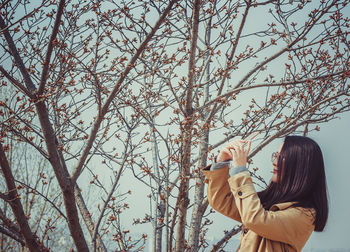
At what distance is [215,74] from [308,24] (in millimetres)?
886

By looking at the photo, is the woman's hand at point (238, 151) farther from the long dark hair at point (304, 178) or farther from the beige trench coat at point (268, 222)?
the long dark hair at point (304, 178)

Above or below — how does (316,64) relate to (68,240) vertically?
below

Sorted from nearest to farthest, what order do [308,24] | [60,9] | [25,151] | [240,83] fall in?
[60,9]
[308,24]
[240,83]
[25,151]

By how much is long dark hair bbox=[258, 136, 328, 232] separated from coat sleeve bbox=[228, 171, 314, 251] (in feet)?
0.19

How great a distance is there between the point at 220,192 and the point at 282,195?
27 cm

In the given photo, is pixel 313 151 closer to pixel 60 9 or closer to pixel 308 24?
pixel 60 9

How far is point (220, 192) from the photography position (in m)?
1.59

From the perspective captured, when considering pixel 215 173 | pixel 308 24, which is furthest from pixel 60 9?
pixel 308 24

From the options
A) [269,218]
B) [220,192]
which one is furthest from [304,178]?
[220,192]

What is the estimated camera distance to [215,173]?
1557 mm

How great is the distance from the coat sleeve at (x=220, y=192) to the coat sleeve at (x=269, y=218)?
171 mm

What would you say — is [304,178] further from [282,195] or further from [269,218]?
[269,218]

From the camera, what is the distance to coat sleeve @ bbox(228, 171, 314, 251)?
1.30 meters

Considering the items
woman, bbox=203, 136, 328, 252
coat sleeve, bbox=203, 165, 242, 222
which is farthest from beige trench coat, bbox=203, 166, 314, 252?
coat sleeve, bbox=203, 165, 242, 222
